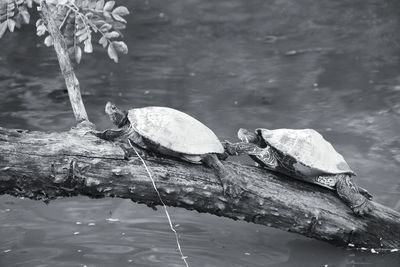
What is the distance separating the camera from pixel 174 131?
189 inches

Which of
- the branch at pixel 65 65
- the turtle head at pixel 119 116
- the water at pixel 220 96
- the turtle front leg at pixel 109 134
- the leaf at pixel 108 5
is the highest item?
the leaf at pixel 108 5

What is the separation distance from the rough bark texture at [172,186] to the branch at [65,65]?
18.1 inches

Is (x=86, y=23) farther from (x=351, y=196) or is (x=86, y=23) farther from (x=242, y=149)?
(x=351, y=196)

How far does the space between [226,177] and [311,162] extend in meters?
0.68

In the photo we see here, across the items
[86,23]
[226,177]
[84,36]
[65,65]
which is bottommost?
[226,177]

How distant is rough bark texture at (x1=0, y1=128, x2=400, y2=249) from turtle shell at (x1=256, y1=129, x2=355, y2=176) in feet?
0.71

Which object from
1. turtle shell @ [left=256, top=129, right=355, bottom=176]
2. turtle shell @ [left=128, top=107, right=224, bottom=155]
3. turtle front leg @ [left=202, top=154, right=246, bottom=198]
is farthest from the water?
turtle shell @ [left=128, top=107, right=224, bottom=155]

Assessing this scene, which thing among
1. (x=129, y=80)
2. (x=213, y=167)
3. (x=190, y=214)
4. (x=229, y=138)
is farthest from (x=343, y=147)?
(x=129, y=80)

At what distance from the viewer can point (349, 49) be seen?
1051 centimetres

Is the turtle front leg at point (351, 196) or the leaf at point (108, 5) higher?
the leaf at point (108, 5)

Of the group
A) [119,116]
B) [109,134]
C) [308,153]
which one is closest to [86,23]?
[119,116]

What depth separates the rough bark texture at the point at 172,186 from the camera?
15.0ft

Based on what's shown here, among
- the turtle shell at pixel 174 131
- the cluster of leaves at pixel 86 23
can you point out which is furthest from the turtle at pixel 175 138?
the cluster of leaves at pixel 86 23

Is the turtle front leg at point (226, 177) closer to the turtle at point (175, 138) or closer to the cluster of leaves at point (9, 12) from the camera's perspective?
the turtle at point (175, 138)
